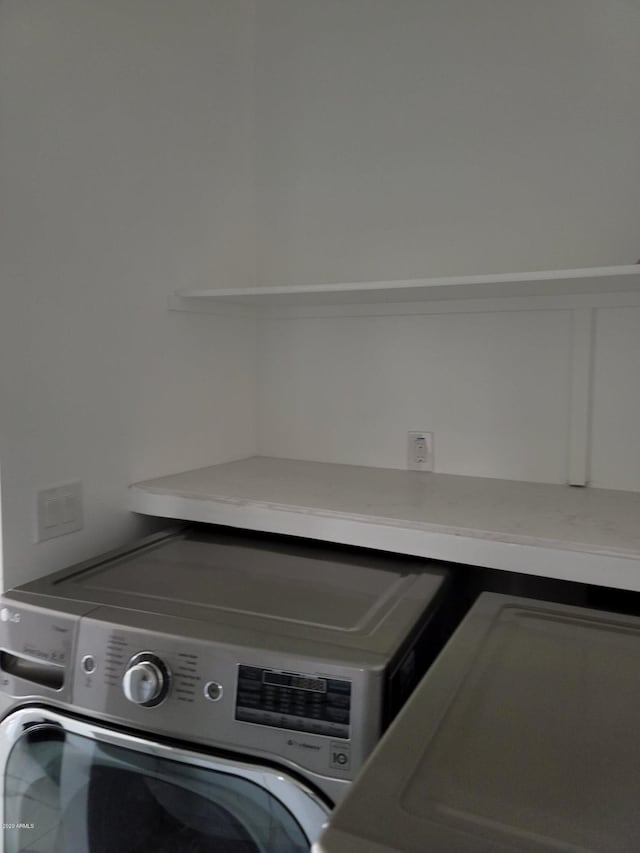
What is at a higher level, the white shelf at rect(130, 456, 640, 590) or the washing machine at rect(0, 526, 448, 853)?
the white shelf at rect(130, 456, 640, 590)

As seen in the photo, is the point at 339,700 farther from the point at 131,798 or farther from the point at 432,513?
the point at 432,513

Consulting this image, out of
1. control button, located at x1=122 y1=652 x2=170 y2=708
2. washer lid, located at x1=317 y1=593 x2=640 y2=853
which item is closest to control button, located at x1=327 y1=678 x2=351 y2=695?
washer lid, located at x1=317 y1=593 x2=640 y2=853

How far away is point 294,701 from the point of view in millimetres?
976

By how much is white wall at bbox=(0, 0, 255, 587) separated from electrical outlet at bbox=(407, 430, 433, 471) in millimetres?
538

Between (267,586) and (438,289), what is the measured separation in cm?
79

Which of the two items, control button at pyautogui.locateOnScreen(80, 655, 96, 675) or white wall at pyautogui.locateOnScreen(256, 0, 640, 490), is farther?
white wall at pyautogui.locateOnScreen(256, 0, 640, 490)

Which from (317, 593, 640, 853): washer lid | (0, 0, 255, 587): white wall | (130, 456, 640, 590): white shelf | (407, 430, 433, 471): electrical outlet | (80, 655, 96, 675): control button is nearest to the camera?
(317, 593, 640, 853): washer lid

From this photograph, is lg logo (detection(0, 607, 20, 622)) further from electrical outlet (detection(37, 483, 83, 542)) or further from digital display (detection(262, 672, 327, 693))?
digital display (detection(262, 672, 327, 693))

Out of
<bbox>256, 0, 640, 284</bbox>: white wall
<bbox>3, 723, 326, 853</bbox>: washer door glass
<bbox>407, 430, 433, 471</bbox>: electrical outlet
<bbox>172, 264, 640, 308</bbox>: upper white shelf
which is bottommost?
<bbox>3, 723, 326, 853</bbox>: washer door glass

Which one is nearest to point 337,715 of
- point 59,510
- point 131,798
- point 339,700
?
point 339,700

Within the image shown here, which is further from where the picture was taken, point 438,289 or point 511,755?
point 438,289

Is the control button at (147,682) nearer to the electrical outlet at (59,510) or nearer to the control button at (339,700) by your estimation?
the control button at (339,700)

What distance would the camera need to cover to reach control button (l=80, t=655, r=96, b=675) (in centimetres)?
108

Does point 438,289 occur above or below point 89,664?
above
